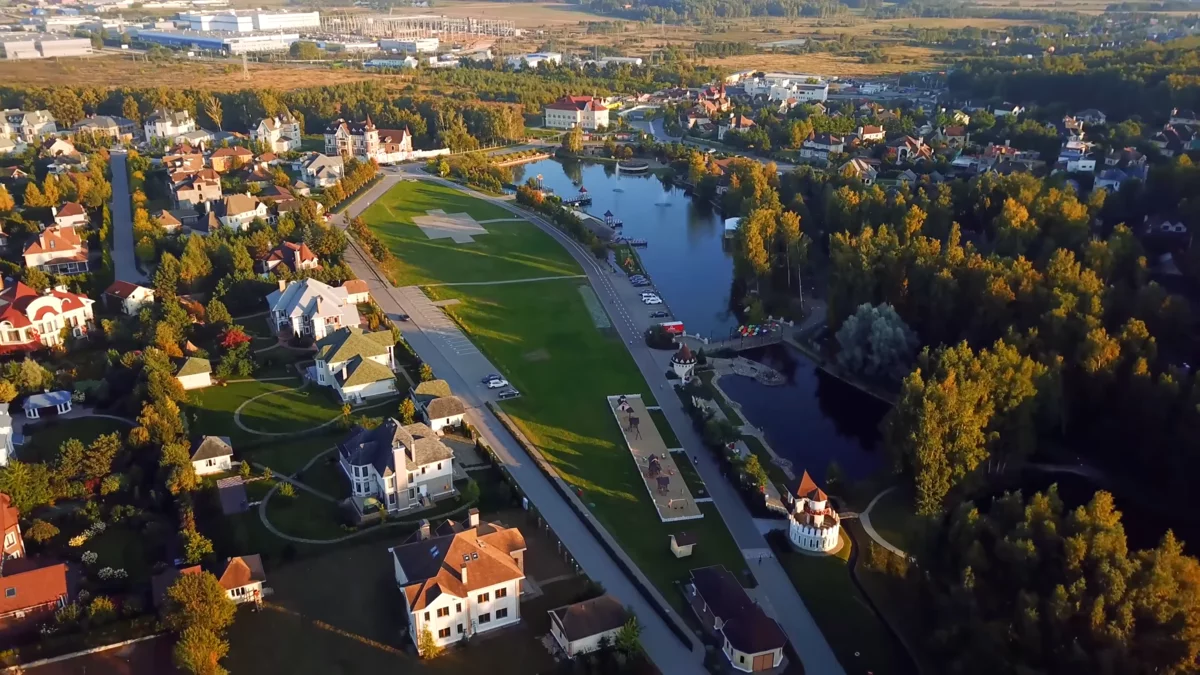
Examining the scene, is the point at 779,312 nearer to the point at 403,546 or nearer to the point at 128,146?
the point at 403,546

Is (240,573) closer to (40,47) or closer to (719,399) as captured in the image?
(719,399)

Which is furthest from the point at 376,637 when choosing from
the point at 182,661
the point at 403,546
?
the point at 182,661

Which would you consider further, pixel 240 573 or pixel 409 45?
pixel 409 45

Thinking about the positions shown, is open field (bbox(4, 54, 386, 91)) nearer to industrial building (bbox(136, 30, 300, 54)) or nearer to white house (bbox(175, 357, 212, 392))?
industrial building (bbox(136, 30, 300, 54))

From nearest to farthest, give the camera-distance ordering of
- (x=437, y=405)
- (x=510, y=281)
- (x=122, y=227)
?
(x=437, y=405) → (x=510, y=281) → (x=122, y=227)

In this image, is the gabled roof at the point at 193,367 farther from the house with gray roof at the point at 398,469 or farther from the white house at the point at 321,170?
the white house at the point at 321,170

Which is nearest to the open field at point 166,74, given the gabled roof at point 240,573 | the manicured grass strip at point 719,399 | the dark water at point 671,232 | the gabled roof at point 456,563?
the dark water at point 671,232

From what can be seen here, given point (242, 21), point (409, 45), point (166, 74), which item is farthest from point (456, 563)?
point (242, 21)
